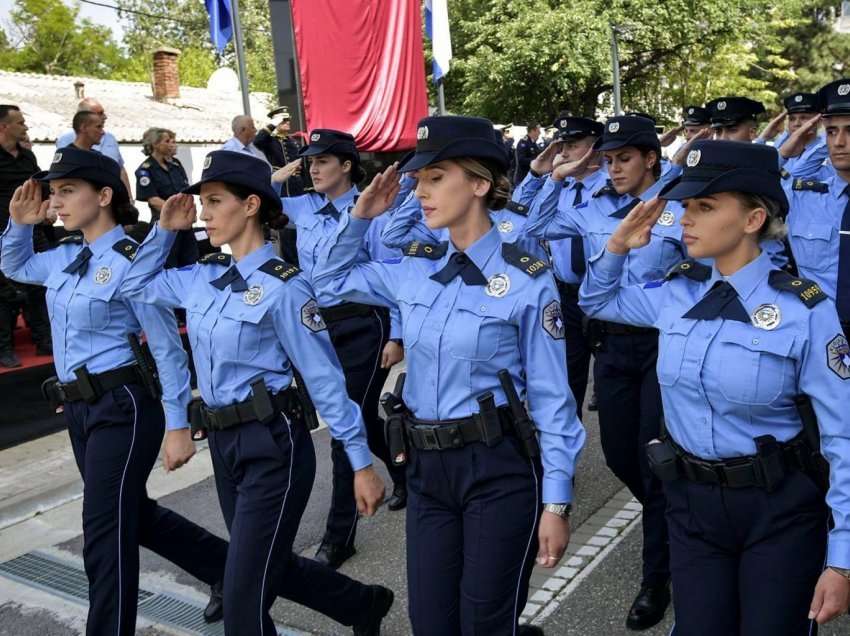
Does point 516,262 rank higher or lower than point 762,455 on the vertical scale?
higher

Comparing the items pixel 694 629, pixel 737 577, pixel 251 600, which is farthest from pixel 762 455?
pixel 251 600

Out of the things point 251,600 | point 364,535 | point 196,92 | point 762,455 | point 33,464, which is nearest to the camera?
point 762,455

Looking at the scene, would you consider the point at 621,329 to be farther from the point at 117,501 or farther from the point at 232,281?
the point at 117,501

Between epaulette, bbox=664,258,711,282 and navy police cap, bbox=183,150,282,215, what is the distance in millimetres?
1563

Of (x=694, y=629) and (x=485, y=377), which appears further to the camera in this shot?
(x=485, y=377)

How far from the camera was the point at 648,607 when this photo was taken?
13.4 feet

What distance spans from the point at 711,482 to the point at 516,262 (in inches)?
35.5

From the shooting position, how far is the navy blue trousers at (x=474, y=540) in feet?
9.42

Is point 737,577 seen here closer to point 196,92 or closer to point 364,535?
point 364,535

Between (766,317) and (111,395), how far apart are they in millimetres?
2605

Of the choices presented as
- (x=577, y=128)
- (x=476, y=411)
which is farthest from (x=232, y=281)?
(x=577, y=128)

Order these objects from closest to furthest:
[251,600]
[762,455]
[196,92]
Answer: [762,455] < [251,600] < [196,92]

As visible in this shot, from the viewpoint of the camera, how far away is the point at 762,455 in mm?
2674

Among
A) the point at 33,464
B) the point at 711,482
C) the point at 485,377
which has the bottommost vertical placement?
the point at 33,464
